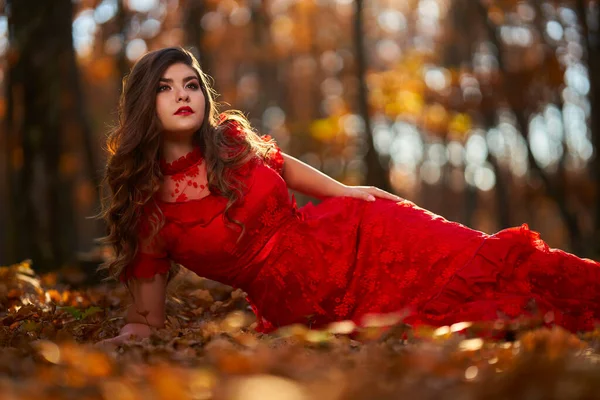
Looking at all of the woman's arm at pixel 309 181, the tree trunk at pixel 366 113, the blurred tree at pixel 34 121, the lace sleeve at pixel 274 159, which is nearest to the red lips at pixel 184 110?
the lace sleeve at pixel 274 159

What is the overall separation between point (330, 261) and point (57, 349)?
69.1 inches

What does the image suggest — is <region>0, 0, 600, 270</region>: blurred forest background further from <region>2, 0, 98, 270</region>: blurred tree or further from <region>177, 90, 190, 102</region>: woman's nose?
<region>177, 90, 190, 102</region>: woman's nose

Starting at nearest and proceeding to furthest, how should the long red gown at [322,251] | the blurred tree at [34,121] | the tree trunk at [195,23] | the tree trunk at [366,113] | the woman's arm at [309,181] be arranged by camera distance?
the long red gown at [322,251]
the woman's arm at [309,181]
the blurred tree at [34,121]
the tree trunk at [366,113]
the tree trunk at [195,23]

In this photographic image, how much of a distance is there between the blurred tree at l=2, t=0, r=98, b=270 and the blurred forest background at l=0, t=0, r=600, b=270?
0.01m

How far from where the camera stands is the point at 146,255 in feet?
12.6

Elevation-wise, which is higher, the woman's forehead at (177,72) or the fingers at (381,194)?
the woman's forehead at (177,72)

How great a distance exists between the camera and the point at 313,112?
27828 millimetres

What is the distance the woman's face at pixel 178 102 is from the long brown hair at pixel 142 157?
4 cm

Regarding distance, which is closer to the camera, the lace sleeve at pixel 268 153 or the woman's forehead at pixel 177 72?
the woman's forehead at pixel 177 72

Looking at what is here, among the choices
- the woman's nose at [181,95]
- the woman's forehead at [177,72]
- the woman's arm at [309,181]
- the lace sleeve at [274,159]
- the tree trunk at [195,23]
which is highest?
the tree trunk at [195,23]

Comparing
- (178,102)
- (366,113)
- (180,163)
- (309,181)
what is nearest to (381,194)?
(309,181)

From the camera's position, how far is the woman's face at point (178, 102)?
376cm

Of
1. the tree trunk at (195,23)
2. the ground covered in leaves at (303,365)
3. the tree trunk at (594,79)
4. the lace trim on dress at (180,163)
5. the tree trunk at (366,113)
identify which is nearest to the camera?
the ground covered in leaves at (303,365)

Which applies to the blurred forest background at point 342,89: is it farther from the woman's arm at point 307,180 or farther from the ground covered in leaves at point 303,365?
the ground covered in leaves at point 303,365
